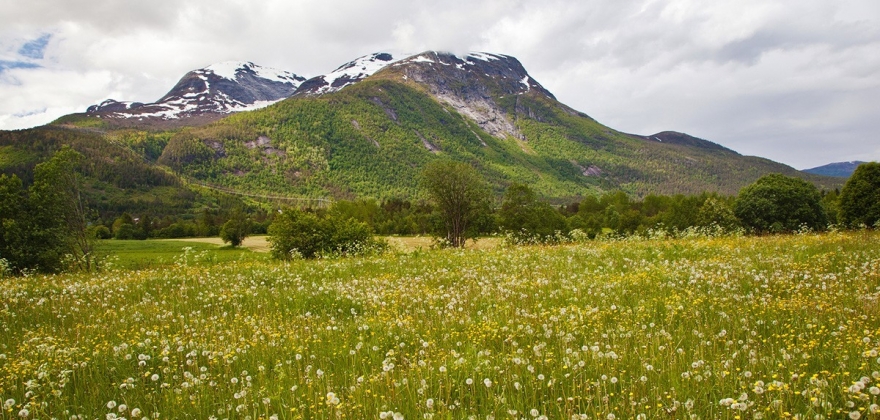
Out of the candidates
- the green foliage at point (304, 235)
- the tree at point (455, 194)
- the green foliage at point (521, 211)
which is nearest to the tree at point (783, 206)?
the green foliage at point (521, 211)

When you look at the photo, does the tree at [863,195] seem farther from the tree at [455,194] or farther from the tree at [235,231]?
the tree at [235,231]

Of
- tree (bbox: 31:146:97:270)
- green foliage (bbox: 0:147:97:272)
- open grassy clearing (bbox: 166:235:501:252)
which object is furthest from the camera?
green foliage (bbox: 0:147:97:272)

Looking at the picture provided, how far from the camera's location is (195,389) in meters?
4.49

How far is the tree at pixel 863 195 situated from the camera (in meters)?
39.1

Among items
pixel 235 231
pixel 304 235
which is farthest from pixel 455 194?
pixel 235 231

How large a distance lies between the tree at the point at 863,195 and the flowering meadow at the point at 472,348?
134 ft

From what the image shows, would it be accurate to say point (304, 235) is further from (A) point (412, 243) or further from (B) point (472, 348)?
(A) point (412, 243)

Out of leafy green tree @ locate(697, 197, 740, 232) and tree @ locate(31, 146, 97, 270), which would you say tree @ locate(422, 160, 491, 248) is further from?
tree @ locate(31, 146, 97, 270)

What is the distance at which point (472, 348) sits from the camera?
516 centimetres

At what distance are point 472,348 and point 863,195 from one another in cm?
5282

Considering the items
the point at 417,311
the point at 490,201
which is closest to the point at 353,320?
the point at 417,311

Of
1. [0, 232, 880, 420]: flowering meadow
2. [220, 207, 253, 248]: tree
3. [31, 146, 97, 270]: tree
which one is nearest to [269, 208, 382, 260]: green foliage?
[31, 146, 97, 270]: tree

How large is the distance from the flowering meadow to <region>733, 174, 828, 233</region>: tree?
55.5 metres

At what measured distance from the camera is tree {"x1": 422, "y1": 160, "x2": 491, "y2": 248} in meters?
53.5
